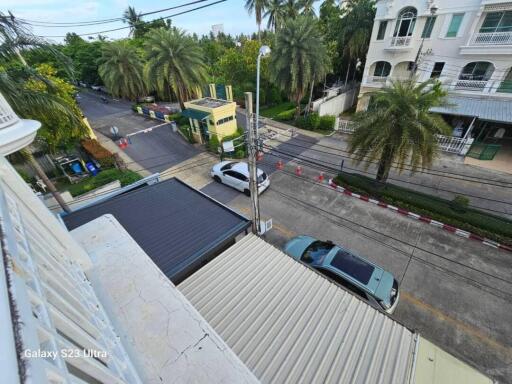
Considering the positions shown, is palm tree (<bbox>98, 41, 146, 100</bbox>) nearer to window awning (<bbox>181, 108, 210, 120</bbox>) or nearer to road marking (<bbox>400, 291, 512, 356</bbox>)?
window awning (<bbox>181, 108, 210, 120</bbox>)

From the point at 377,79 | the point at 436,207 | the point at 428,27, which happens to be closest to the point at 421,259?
the point at 436,207

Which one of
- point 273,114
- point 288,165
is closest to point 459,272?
point 288,165

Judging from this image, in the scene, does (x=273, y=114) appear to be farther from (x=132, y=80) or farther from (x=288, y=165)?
(x=132, y=80)

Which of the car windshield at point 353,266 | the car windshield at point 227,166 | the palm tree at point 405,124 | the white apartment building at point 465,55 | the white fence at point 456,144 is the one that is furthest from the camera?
the white fence at point 456,144

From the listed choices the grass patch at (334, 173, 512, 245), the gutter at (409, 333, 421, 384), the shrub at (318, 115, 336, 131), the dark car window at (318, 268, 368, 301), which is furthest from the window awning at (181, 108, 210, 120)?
the gutter at (409, 333, 421, 384)

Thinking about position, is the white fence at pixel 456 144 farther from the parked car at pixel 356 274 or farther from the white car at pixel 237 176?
the parked car at pixel 356 274

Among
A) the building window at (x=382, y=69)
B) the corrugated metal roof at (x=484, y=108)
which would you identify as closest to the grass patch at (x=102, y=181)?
the corrugated metal roof at (x=484, y=108)
